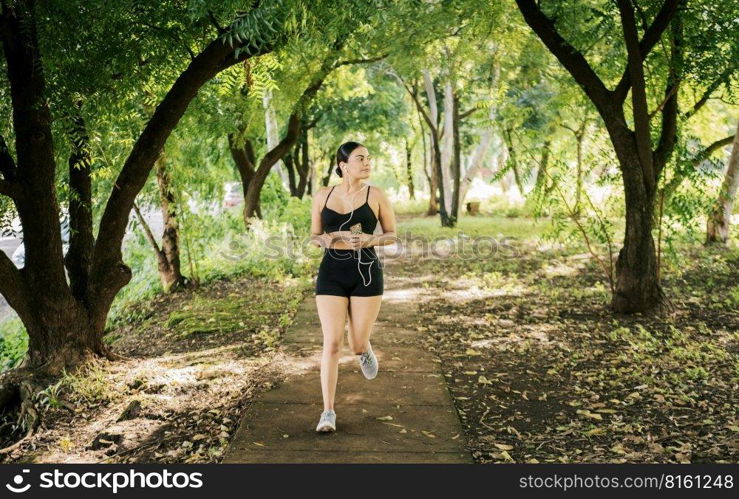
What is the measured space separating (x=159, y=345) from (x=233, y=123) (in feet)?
17.1

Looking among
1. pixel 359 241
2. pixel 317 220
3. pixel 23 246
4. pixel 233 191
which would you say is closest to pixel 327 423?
pixel 359 241

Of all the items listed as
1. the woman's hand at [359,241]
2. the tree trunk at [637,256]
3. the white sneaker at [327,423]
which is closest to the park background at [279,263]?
the tree trunk at [637,256]

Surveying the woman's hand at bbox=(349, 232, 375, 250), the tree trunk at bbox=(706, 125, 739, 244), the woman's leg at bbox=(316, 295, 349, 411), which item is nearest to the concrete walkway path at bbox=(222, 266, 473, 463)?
the woman's leg at bbox=(316, 295, 349, 411)

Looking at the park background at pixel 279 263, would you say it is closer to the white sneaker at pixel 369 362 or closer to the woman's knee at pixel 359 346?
the white sneaker at pixel 369 362

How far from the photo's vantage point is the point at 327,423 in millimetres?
5016

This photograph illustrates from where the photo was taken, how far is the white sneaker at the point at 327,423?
5.02 metres

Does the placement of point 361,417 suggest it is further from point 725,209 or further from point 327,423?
point 725,209

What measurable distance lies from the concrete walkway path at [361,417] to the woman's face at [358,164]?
1.89 m

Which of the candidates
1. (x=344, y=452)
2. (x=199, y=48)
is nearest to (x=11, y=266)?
(x=199, y=48)

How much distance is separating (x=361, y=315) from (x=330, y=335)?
292mm

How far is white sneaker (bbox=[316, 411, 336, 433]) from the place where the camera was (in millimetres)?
5020

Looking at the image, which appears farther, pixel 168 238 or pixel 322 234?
pixel 168 238

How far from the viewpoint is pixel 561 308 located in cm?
973

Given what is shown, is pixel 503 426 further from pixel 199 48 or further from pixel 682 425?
pixel 199 48
